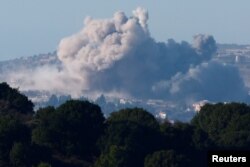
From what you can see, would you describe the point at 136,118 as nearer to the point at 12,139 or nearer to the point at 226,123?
the point at 226,123

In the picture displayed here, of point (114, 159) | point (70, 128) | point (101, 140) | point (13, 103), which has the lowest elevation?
point (114, 159)

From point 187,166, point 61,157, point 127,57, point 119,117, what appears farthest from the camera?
point 127,57

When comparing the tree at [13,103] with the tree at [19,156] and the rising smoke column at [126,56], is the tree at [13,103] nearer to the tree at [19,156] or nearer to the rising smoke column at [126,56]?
the tree at [19,156]

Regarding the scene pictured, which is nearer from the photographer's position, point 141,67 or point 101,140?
point 101,140

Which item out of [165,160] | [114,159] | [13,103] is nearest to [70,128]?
[114,159]

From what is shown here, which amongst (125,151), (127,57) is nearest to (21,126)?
(125,151)

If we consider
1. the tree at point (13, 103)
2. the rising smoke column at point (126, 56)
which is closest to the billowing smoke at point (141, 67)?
the rising smoke column at point (126, 56)

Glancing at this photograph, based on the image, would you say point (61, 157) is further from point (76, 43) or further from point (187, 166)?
point (76, 43)
